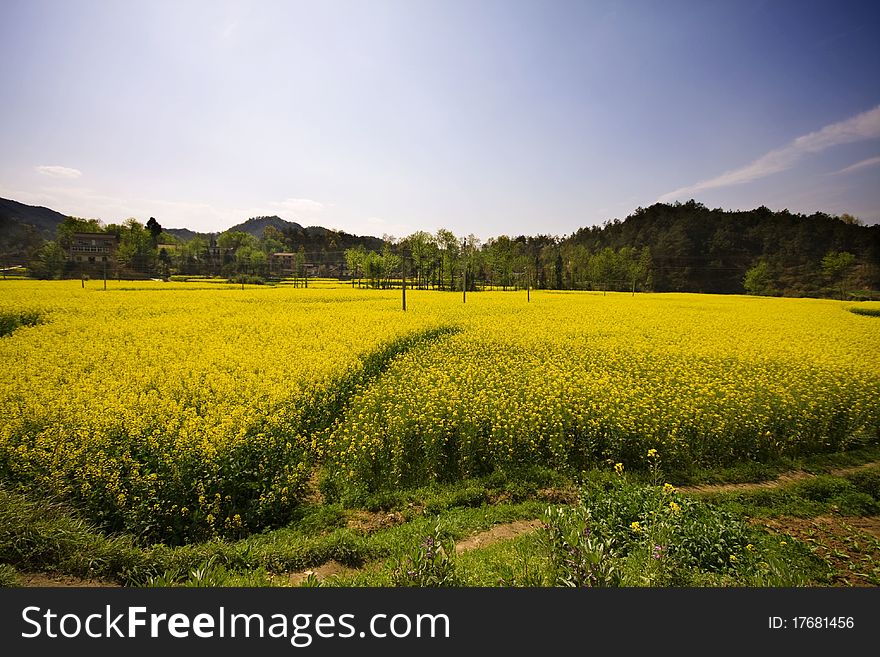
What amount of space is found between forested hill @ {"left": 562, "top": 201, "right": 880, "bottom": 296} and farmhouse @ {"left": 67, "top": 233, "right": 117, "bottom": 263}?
12403cm

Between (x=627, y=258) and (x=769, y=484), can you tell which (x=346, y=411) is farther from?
(x=627, y=258)

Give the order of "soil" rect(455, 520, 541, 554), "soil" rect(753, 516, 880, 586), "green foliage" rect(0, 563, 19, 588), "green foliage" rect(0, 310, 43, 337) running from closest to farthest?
1. "green foliage" rect(0, 563, 19, 588)
2. "soil" rect(753, 516, 880, 586)
3. "soil" rect(455, 520, 541, 554)
4. "green foliage" rect(0, 310, 43, 337)

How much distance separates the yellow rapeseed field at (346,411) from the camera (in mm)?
5395

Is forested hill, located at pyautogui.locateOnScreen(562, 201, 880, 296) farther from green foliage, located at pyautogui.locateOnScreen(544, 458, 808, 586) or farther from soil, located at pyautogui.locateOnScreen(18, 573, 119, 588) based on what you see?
soil, located at pyautogui.locateOnScreen(18, 573, 119, 588)

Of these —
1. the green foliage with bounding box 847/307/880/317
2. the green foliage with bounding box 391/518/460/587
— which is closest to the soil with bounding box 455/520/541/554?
the green foliage with bounding box 391/518/460/587

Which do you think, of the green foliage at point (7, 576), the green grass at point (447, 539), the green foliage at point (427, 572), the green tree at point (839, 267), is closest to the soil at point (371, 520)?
the green grass at point (447, 539)

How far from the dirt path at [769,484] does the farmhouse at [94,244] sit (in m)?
89.3

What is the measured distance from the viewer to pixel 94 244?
70812 mm

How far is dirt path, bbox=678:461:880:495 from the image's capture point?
6.99 metres

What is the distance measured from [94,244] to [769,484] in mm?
100859

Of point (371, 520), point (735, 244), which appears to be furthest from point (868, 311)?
point (735, 244)

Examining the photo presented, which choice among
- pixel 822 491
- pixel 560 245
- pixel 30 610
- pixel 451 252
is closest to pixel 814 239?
pixel 560 245

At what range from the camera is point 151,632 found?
282 centimetres

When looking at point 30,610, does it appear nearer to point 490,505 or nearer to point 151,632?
point 151,632
